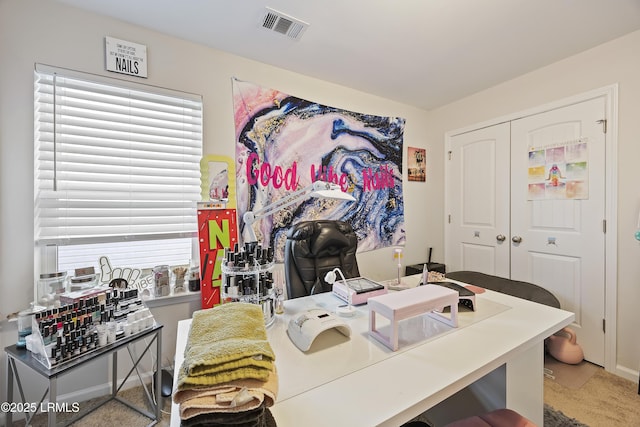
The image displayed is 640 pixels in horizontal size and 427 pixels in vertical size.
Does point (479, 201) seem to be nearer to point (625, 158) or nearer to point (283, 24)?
point (625, 158)

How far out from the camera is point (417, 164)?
3410 mm

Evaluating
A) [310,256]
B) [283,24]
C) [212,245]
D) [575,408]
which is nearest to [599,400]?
[575,408]

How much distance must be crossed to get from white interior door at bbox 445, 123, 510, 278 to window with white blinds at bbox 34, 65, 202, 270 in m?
2.83

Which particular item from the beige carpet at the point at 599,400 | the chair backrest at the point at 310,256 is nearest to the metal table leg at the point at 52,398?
the chair backrest at the point at 310,256

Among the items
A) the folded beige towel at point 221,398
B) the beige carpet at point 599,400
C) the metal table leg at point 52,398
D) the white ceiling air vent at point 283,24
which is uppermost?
the white ceiling air vent at point 283,24

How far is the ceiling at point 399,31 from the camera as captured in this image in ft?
5.53

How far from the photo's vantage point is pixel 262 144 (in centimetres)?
233

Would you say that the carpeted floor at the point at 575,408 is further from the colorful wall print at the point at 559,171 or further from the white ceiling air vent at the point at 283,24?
the white ceiling air vent at the point at 283,24

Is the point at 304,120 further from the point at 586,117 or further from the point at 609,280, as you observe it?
the point at 609,280

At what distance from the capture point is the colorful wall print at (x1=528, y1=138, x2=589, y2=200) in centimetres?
223

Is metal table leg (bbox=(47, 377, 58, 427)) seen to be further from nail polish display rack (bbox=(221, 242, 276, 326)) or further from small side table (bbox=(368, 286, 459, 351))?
small side table (bbox=(368, 286, 459, 351))

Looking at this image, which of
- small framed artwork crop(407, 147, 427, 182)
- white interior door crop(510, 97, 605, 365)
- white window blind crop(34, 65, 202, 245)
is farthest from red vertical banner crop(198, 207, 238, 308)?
white interior door crop(510, 97, 605, 365)

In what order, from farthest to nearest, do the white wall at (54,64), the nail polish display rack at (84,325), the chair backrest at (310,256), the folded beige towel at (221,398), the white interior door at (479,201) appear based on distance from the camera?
the white interior door at (479,201) → the chair backrest at (310,256) → the white wall at (54,64) → the nail polish display rack at (84,325) → the folded beige towel at (221,398)

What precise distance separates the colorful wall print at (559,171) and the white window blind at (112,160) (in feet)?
9.86
